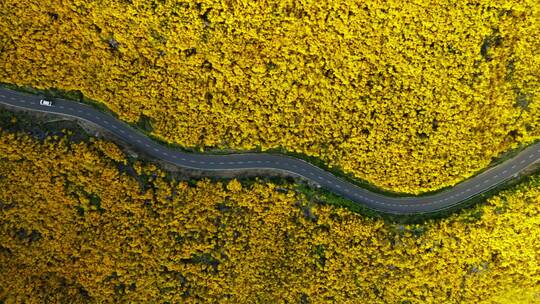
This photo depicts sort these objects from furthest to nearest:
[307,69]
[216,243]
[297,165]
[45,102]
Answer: [297,165]
[216,243]
[45,102]
[307,69]

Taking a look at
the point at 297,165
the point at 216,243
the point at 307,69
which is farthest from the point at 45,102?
the point at 307,69

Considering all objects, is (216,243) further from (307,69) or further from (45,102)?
(45,102)

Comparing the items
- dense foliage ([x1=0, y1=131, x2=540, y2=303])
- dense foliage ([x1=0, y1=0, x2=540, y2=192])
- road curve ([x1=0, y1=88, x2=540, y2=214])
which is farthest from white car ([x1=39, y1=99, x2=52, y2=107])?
dense foliage ([x1=0, y1=131, x2=540, y2=303])

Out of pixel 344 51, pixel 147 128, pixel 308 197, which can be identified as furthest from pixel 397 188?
pixel 147 128

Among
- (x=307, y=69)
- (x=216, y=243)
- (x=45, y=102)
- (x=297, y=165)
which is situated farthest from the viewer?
(x=297, y=165)

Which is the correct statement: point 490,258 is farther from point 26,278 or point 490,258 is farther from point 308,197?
point 26,278

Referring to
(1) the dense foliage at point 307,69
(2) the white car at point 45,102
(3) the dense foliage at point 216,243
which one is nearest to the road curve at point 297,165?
(2) the white car at point 45,102
